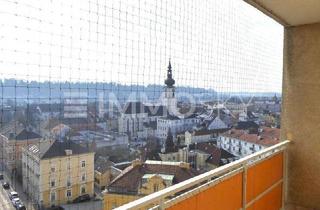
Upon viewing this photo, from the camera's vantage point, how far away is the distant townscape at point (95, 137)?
243 centimetres

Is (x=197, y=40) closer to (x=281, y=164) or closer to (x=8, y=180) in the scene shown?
(x=281, y=164)

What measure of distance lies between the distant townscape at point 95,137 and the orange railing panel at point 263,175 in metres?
0.24

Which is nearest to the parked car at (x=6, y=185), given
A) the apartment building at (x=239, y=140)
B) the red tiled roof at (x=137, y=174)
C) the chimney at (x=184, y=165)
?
the red tiled roof at (x=137, y=174)

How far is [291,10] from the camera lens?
3424 millimetres

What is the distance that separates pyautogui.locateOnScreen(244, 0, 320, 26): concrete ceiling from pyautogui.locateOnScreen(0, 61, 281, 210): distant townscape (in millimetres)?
1049

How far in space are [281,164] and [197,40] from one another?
167 centimetres

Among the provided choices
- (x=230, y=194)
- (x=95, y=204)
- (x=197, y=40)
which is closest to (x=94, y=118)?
(x=95, y=204)

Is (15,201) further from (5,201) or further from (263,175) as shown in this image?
(263,175)

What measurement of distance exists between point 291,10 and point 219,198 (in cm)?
195

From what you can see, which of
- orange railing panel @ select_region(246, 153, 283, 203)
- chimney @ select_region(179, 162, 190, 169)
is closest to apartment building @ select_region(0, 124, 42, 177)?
orange railing panel @ select_region(246, 153, 283, 203)

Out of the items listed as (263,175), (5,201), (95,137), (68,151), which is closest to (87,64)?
(95,137)

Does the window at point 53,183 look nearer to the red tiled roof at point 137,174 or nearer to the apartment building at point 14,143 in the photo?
the apartment building at point 14,143

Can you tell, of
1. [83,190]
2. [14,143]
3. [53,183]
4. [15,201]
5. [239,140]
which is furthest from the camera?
[239,140]

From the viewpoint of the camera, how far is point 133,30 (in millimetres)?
3242
